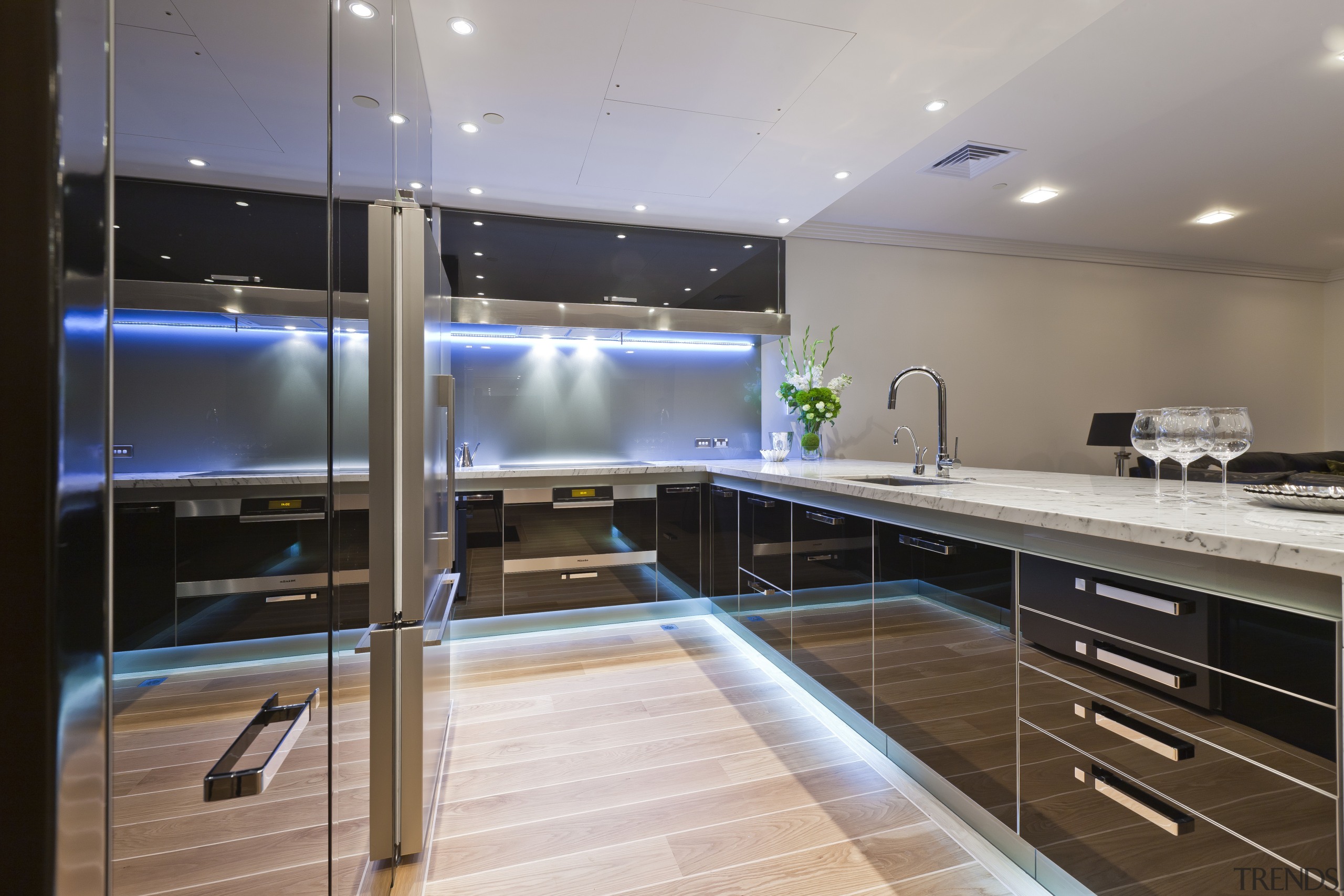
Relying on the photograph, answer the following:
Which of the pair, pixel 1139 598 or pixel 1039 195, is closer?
pixel 1139 598

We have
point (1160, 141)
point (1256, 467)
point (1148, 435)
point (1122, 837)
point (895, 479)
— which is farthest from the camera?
point (1256, 467)

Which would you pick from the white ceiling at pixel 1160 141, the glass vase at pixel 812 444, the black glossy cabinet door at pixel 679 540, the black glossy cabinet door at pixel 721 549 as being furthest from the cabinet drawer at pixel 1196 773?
the glass vase at pixel 812 444

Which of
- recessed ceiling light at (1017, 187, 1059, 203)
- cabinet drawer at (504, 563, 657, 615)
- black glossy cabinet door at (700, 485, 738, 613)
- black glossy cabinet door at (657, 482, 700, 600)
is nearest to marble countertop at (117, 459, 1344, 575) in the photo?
black glossy cabinet door at (700, 485, 738, 613)

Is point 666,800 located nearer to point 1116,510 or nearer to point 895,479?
point 1116,510

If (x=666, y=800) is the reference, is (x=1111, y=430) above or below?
above

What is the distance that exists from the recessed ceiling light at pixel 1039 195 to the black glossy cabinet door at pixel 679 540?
9.69 ft

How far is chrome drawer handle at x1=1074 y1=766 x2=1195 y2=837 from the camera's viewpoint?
106 centimetres

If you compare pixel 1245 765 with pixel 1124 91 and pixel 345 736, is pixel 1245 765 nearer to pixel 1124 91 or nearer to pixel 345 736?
pixel 345 736

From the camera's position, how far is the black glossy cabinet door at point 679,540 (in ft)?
11.5

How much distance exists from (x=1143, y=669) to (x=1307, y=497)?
1.70ft

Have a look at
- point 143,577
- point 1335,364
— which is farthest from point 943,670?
point 1335,364

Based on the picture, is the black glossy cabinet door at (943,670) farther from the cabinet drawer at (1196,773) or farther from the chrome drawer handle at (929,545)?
the cabinet drawer at (1196,773)

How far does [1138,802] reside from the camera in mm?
1133

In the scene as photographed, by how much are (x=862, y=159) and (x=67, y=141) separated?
324cm
